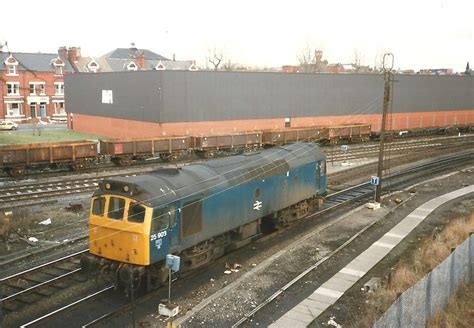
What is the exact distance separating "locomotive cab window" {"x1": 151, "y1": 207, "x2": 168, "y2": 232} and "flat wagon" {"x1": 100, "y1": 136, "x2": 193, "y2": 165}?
22525 millimetres

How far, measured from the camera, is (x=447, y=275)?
1262 cm

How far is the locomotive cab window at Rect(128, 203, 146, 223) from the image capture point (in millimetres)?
12984

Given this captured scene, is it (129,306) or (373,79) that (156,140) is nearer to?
(129,306)

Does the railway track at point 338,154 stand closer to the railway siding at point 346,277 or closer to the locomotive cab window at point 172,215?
the railway siding at point 346,277

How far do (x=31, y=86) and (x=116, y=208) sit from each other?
66.8 m

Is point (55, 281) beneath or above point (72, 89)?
beneath

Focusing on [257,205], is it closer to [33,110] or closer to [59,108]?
[33,110]

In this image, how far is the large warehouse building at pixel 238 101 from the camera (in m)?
45.2

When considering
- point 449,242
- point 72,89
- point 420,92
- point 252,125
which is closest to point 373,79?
point 420,92

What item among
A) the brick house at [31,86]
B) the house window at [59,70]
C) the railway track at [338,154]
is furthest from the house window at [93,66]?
the railway track at [338,154]

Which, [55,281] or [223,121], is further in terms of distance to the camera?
[223,121]

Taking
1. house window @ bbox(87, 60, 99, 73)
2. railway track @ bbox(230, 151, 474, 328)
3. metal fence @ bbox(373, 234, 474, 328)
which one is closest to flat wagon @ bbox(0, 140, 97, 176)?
railway track @ bbox(230, 151, 474, 328)

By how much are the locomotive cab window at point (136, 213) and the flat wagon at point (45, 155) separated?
2048cm

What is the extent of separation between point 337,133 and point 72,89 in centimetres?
3540
